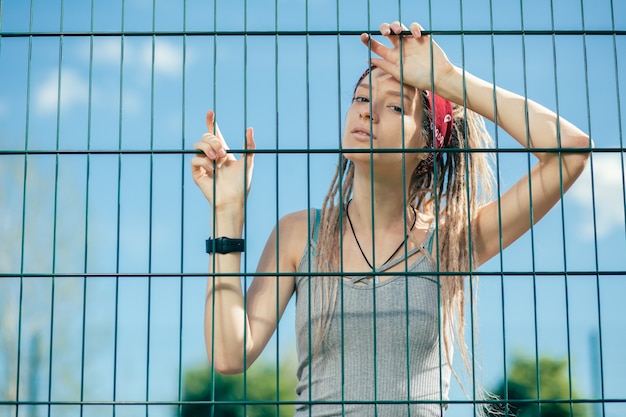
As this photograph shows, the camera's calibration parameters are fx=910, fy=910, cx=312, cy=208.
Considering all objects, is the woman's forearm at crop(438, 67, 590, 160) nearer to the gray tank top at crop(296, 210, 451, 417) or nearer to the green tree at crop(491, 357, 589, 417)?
the gray tank top at crop(296, 210, 451, 417)

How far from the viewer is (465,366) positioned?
269 cm

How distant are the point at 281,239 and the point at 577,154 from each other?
Answer: 939mm

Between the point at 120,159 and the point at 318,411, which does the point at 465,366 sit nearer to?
the point at 318,411

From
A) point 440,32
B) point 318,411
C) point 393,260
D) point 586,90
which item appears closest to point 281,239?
point 393,260

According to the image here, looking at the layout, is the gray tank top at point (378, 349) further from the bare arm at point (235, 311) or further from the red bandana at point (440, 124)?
the red bandana at point (440, 124)

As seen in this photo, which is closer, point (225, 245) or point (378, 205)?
point (225, 245)

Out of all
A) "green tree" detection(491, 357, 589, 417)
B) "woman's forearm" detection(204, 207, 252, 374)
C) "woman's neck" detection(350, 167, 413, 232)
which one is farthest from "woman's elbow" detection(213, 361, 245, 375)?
"green tree" detection(491, 357, 589, 417)

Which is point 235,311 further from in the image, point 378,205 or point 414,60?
point 414,60

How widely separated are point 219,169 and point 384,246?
65 centimetres

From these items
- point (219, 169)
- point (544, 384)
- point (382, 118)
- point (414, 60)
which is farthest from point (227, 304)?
point (544, 384)

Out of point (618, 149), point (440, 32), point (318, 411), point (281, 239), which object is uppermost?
point (440, 32)

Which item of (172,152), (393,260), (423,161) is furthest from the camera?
(423,161)

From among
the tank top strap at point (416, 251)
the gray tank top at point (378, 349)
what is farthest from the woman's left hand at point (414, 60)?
the gray tank top at point (378, 349)

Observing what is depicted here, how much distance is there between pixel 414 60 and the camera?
2.69m
